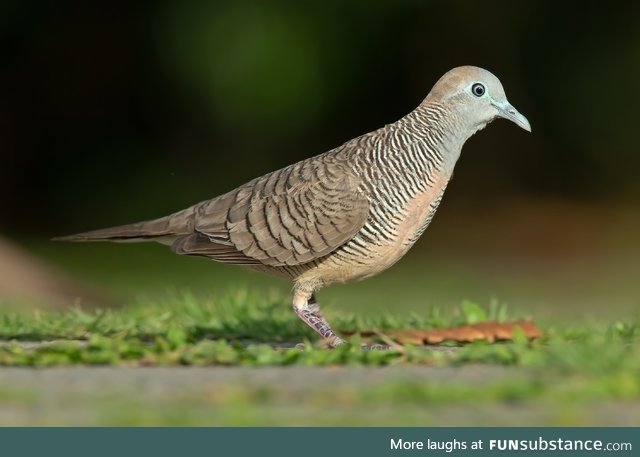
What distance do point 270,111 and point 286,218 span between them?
7944mm

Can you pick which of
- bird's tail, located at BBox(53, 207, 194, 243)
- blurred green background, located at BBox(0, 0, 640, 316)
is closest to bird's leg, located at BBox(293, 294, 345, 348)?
bird's tail, located at BBox(53, 207, 194, 243)

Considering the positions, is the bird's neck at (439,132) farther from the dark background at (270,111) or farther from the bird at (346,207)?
the dark background at (270,111)

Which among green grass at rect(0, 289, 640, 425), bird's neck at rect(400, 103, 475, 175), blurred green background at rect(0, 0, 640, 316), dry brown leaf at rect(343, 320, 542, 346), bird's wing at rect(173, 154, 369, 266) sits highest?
blurred green background at rect(0, 0, 640, 316)

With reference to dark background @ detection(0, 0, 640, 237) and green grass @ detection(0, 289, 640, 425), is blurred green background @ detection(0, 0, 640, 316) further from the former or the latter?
green grass @ detection(0, 289, 640, 425)

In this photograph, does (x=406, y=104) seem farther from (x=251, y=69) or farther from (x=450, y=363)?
(x=450, y=363)

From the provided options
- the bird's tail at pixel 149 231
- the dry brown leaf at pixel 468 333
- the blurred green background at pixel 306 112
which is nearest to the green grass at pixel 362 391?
the dry brown leaf at pixel 468 333

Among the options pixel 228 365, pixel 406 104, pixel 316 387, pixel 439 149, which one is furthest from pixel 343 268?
pixel 406 104

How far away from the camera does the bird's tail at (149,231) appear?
6.77 meters

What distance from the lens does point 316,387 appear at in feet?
14.9

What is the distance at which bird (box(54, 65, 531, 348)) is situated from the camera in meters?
6.23

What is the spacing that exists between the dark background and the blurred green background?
2 cm

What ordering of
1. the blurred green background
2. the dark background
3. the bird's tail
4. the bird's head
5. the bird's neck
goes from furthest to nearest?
the dark background
the blurred green background
the bird's tail
the bird's head
the bird's neck

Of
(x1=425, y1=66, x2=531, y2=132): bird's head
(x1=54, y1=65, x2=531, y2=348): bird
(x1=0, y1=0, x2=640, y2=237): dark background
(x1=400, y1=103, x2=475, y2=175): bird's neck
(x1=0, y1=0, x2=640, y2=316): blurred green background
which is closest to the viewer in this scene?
(x1=54, y1=65, x2=531, y2=348): bird

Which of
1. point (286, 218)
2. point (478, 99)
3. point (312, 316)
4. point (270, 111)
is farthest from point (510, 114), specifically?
point (270, 111)
